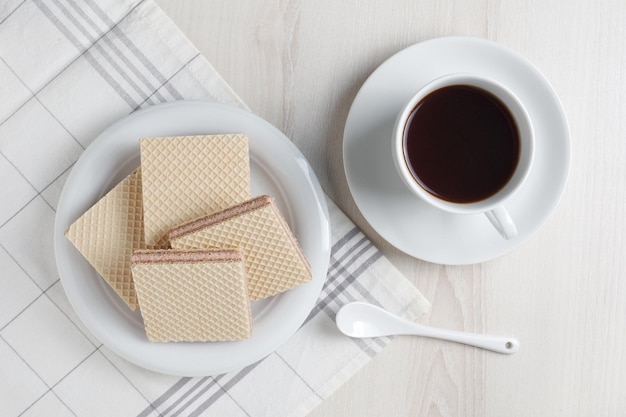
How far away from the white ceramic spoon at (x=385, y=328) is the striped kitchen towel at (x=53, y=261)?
0.07 feet

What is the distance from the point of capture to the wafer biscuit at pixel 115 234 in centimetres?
91

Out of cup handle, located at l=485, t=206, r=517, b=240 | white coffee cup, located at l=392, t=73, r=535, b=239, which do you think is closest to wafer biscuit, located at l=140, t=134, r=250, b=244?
white coffee cup, located at l=392, t=73, r=535, b=239

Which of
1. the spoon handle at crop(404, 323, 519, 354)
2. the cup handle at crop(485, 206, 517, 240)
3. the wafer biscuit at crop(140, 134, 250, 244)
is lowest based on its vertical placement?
the spoon handle at crop(404, 323, 519, 354)

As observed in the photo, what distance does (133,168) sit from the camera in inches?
37.7

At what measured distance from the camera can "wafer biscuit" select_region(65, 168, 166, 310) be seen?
2.99 ft

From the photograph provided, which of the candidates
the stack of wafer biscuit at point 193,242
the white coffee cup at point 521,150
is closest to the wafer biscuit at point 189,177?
the stack of wafer biscuit at point 193,242

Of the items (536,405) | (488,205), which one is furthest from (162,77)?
(536,405)

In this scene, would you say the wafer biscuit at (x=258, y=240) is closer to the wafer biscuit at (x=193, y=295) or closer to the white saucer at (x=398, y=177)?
the wafer biscuit at (x=193, y=295)

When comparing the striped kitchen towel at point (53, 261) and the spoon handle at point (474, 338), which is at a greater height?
the striped kitchen towel at point (53, 261)

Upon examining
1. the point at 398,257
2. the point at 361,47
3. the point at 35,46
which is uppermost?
the point at 35,46

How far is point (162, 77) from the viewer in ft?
3.25

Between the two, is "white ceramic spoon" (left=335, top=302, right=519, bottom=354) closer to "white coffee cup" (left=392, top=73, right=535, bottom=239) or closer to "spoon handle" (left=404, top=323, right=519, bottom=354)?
"spoon handle" (left=404, top=323, right=519, bottom=354)

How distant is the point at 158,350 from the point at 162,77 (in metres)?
0.41

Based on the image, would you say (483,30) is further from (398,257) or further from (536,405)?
(536,405)
